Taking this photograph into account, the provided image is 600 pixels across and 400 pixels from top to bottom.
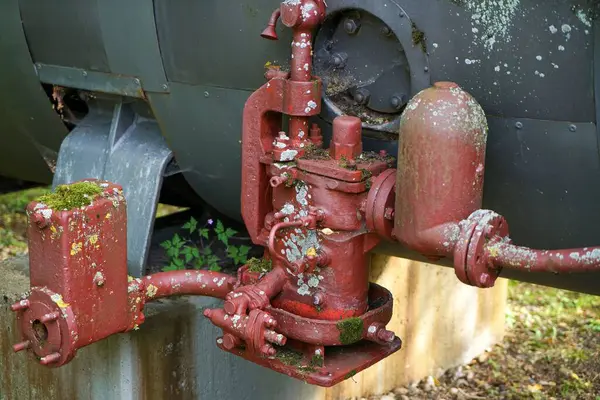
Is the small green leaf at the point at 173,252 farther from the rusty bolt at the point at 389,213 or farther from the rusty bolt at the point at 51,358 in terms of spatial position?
the rusty bolt at the point at 389,213

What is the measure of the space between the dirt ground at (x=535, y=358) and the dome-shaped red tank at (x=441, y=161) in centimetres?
184

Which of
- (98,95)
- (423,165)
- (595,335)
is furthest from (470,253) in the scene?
(595,335)

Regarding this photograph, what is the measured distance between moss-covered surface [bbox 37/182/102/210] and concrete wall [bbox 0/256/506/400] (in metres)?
0.74

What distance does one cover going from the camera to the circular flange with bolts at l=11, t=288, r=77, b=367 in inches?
96.0

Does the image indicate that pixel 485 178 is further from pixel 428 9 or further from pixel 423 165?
pixel 428 9

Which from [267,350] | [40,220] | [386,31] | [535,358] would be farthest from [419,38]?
[535,358]

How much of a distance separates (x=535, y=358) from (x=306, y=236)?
2187 millimetres

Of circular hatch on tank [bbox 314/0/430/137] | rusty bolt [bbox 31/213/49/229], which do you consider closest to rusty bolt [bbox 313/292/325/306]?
circular hatch on tank [bbox 314/0/430/137]

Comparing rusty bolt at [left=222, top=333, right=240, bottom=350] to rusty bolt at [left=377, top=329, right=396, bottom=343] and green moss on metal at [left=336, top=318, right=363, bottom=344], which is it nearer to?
green moss on metal at [left=336, top=318, right=363, bottom=344]

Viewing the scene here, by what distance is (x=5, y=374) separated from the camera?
3443 mm

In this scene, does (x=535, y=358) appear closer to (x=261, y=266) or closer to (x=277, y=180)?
(x=261, y=266)

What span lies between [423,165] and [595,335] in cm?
269

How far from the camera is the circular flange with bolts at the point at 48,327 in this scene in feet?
8.00

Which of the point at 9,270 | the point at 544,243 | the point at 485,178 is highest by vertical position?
the point at 485,178
